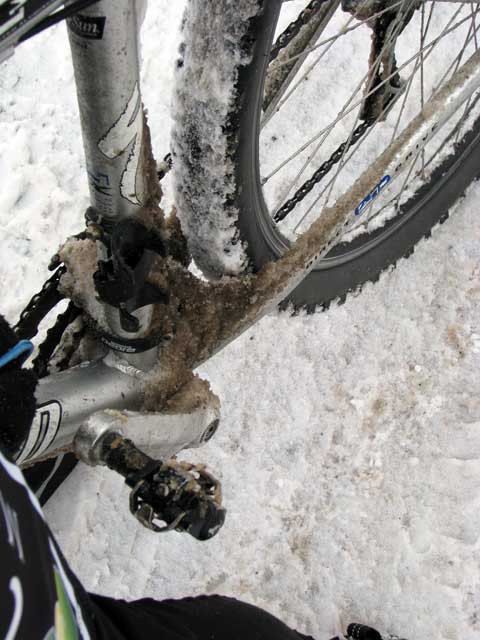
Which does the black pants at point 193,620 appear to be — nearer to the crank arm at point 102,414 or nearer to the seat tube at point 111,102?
the crank arm at point 102,414

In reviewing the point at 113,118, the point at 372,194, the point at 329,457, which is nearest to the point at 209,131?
the point at 113,118

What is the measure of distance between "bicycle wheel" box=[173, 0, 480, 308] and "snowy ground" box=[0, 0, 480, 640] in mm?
142

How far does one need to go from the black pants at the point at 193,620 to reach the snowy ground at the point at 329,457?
0.43 m

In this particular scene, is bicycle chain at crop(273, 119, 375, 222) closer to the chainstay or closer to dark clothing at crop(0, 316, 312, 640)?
the chainstay

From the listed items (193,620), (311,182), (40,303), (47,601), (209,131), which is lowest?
(193,620)

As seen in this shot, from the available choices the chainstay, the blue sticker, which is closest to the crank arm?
the blue sticker

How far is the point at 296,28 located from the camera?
1.29m

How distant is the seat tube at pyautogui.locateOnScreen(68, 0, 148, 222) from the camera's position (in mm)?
708

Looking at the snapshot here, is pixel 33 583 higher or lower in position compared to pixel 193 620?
higher

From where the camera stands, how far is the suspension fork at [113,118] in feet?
2.34

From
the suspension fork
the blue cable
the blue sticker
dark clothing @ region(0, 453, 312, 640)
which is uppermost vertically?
the blue sticker

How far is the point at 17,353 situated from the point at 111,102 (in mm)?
298

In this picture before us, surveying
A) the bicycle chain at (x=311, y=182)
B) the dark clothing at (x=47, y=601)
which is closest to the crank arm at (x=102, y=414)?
the dark clothing at (x=47, y=601)

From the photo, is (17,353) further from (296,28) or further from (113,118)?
(296,28)
